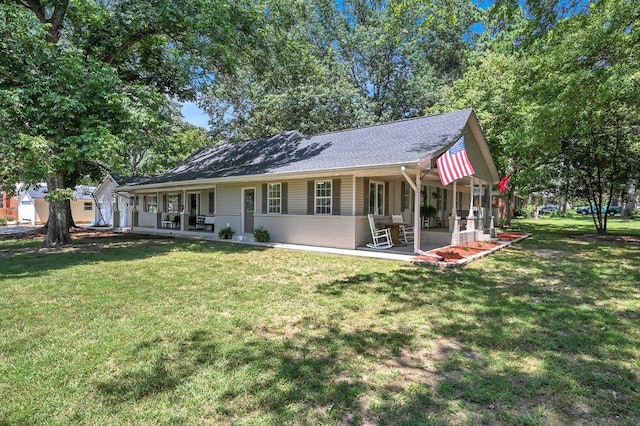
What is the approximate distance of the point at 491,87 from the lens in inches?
719

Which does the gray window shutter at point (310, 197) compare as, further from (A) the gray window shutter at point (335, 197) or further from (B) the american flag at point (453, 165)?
(B) the american flag at point (453, 165)

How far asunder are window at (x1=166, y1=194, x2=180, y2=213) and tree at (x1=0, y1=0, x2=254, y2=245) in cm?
611

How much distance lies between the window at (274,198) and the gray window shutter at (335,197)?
2559 mm

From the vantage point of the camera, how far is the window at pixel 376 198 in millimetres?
12000

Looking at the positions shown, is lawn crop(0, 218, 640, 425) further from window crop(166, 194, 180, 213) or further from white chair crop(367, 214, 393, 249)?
window crop(166, 194, 180, 213)

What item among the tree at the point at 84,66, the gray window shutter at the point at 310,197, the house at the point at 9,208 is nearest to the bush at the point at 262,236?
the gray window shutter at the point at 310,197

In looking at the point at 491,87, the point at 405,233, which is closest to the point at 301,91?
the point at 491,87

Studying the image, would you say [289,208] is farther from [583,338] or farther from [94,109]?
[583,338]

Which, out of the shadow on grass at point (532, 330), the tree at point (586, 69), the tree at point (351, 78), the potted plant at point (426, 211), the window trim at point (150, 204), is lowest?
the shadow on grass at point (532, 330)

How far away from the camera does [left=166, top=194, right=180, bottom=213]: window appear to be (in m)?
19.0

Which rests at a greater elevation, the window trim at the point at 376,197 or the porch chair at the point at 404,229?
the window trim at the point at 376,197

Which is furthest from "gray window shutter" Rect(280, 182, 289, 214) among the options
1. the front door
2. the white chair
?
the white chair

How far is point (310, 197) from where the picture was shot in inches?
485

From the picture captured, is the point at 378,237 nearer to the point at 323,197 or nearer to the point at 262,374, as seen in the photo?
the point at 323,197
